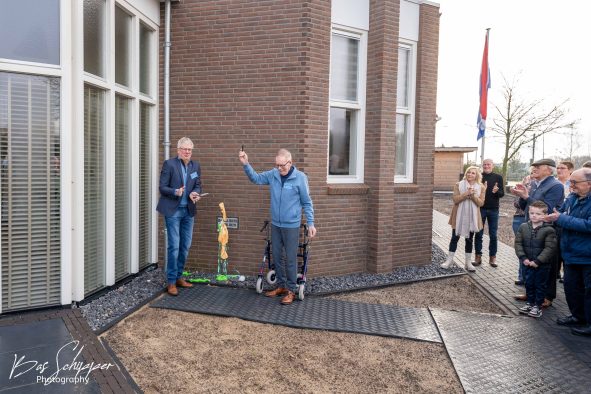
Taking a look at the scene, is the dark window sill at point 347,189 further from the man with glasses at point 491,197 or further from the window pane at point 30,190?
the window pane at point 30,190

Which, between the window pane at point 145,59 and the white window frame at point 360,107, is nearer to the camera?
the window pane at point 145,59

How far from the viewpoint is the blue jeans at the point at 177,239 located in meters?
5.91

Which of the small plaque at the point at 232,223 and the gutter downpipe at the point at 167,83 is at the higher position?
the gutter downpipe at the point at 167,83

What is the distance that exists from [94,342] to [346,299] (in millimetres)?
3155

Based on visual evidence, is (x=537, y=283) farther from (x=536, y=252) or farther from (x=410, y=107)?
(x=410, y=107)

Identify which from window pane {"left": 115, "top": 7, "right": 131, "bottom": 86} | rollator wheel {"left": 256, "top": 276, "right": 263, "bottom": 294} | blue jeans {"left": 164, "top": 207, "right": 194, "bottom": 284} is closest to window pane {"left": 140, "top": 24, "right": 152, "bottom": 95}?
window pane {"left": 115, "top": 7, "right": 131, "bottom": 86}

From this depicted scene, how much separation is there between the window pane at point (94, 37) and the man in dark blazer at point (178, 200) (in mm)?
1314

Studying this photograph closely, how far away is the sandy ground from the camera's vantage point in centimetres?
385

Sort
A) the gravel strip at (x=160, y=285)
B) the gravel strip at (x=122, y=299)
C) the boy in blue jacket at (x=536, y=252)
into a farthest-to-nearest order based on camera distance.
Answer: the boy in blue jacket at (x=536, y=252)
the gravel strip at (x=160, y=285)
the gravel strip at (x=122, y=299)

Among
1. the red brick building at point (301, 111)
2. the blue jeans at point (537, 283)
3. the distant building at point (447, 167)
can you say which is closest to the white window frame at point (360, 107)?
the red brick building at point (301, 111)

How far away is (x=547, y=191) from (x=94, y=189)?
587 cm

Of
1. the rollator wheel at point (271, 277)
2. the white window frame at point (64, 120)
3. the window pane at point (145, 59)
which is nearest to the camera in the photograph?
the white window frame at point (64, 120)

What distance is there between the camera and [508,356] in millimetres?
4516

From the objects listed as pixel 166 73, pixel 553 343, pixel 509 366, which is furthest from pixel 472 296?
pixel 166 73
